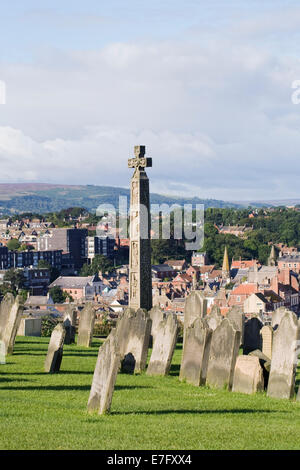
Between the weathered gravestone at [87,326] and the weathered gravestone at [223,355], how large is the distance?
709cm

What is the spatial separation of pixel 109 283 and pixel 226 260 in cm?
2506

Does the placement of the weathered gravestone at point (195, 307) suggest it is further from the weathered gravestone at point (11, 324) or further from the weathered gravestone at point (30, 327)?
the weathered gravestone at point (30, 327)

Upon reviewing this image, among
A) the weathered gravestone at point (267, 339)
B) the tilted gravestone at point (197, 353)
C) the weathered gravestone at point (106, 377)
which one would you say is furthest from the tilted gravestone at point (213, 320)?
the weathered gravestone at point (106, 377)

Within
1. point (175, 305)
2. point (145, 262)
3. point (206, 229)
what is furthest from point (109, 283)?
Result: point (145, 262)

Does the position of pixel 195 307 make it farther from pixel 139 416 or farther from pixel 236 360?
pixel 139 416

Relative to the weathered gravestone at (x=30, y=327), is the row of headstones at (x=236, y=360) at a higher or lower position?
higher

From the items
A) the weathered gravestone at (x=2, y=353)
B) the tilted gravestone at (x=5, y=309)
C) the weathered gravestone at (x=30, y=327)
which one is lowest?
the weathered gravestone at (x=30, y=327)

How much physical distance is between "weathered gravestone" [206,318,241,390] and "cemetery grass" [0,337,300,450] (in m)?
0.35

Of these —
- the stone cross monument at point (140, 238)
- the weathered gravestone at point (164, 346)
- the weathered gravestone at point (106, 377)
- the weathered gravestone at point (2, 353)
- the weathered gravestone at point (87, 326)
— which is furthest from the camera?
the stone cross monument at point (140, 238)

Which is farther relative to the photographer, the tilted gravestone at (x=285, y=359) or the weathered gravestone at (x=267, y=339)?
the weathered gravestone at (x=267, y=339)

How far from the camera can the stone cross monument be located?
24.5 meters

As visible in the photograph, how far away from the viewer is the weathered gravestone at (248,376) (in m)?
13.4

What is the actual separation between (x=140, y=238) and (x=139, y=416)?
13.7m

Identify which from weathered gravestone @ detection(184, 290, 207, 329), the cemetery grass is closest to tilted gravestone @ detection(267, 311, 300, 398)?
the cemetery grass
